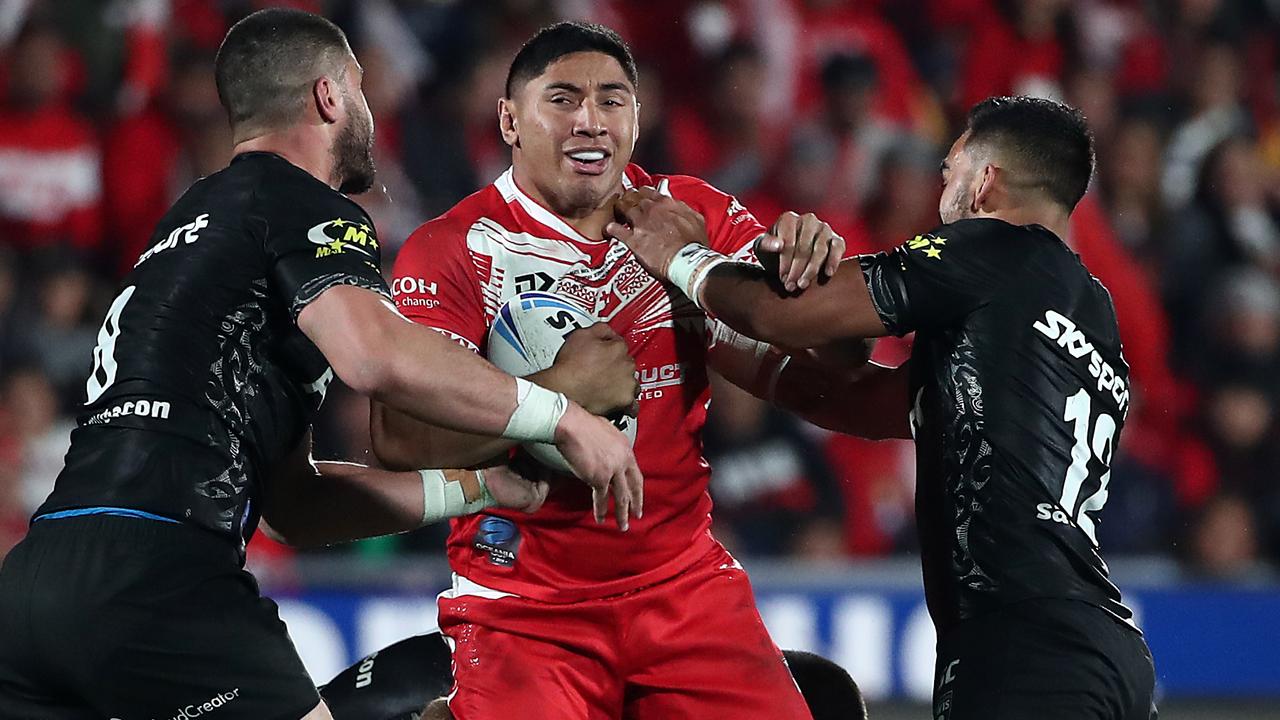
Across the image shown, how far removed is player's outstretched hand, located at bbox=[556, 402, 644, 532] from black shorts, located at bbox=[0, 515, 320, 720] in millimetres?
902

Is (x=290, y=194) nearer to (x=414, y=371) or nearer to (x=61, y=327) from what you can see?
(x=414, y=371)

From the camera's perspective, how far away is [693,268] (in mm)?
5184

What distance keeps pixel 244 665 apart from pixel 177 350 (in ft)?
2.76

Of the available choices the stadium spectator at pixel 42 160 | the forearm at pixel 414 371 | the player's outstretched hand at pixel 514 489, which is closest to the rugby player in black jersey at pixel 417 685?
the player's outstretched hand at pixel 514 489

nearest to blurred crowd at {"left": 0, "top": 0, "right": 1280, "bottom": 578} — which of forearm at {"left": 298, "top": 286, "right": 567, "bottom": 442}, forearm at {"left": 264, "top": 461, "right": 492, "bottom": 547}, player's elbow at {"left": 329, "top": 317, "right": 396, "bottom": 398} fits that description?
forearm at {"left": 264, "top": 461, "right": 492, "bottom": 547}

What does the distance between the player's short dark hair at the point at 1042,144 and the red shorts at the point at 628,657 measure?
64.6 inches

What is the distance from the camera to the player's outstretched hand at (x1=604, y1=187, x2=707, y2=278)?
5.30 meters

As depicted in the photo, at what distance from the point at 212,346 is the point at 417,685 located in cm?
153

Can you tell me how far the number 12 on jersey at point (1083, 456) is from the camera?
15.6ft

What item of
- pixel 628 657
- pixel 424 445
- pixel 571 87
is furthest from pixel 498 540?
pixel 571 87

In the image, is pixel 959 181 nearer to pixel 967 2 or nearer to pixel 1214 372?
pixel 1214 372

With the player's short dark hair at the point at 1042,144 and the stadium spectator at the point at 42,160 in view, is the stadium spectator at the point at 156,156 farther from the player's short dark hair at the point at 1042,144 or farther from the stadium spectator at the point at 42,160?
the player's short dark hair at the point at 1042,144

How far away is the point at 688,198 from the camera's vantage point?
5668 millimetres

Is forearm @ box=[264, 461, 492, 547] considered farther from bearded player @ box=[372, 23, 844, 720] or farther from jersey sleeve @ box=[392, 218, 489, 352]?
jersey sleeve @ box=[392, 218, 489, 352]
